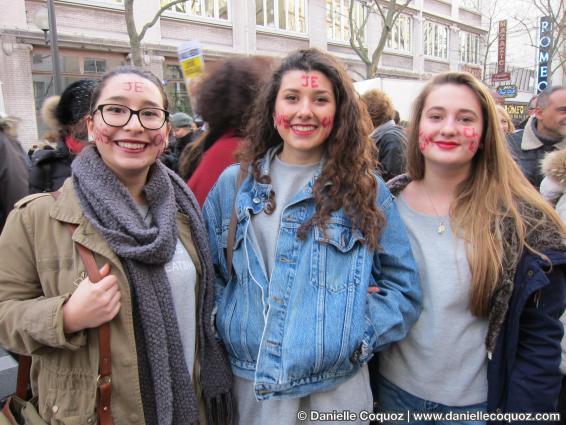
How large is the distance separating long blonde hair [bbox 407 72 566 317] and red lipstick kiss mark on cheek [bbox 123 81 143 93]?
121 centimetres

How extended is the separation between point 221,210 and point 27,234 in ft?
2.49

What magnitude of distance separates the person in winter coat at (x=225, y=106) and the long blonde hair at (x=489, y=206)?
104 cm

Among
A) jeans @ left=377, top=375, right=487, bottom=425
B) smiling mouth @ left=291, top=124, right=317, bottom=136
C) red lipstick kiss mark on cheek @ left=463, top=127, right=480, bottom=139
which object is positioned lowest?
jeans @ left=377, top=375, right=487, bottom=425

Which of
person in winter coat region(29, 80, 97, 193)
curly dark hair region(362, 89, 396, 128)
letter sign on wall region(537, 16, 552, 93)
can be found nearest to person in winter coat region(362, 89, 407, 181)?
curly dark hair region(362, 89, 396, 128)

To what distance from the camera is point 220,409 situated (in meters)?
1.79

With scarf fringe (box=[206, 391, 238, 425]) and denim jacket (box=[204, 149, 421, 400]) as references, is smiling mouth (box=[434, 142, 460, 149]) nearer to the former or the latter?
denim jacket (box=[204, 149, 421, 400])

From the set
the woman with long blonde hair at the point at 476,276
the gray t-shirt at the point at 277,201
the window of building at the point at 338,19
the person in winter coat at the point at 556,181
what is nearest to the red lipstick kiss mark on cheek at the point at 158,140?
the gray t-shirt at the point at 277,201

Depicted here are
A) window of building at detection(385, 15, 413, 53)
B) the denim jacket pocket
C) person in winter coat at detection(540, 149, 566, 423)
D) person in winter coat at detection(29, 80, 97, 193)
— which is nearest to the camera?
the denim jacket pocket

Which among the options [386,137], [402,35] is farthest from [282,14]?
[386,137]

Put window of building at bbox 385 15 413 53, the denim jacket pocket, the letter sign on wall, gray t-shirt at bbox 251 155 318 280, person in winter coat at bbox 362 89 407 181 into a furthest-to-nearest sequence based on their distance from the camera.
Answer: window of building at bbox 385 15 413 53
the letter sign on wall
person in winter coat at bbox 362 89 407 181
gray t-shirt at bbox 251 155 318 280
the denim jacket pocket

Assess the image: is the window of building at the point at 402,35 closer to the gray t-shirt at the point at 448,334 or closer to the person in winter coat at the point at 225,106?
the person in winter coat at the point at 225,106

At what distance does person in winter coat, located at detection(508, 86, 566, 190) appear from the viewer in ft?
13.3

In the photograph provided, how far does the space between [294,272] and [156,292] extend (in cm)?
51

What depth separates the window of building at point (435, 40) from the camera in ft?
78.0
